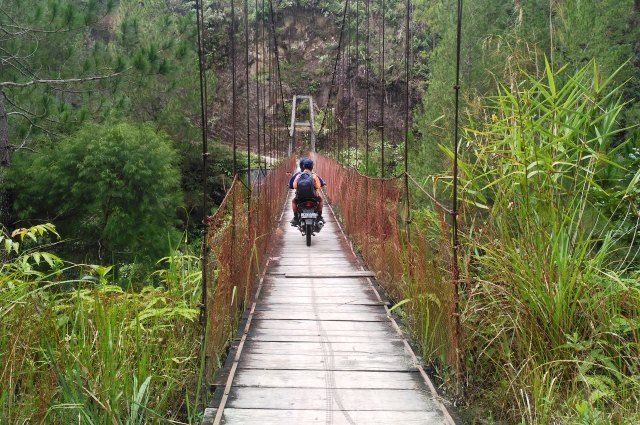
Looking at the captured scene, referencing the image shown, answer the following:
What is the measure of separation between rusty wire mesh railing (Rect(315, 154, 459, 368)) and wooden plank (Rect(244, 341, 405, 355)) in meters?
0.12

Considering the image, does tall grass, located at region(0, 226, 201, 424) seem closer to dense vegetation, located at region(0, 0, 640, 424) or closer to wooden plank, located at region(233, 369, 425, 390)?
dense vegetation, located at region(0, 0, 640, 424)

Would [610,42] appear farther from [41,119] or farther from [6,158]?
[6,158]

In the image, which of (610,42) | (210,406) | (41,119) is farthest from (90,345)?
(610,42)

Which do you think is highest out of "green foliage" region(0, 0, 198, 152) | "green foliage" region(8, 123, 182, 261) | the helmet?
"green foliage" region(0, 0, 198, 152)

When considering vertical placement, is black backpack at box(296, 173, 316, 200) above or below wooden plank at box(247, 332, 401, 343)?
above

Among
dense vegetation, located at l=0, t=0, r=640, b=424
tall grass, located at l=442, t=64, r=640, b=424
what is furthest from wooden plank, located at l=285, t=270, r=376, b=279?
tall grass, located at l=442, t=64, r=640, b=424

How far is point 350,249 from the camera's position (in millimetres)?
5344

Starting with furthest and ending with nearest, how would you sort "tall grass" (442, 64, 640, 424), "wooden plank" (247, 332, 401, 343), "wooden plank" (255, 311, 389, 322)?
"wooden plank" (255, 311, 389, 322) < "wooden plank" (247, 332, 401, 343) < "tall grass" (442, 64, 640, 424)

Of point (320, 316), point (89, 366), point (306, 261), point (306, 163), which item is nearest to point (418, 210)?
point (306, 261)

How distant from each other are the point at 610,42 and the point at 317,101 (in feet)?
70.1

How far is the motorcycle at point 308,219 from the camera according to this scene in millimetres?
5777

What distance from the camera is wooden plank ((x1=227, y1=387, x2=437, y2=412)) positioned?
1.96 metres

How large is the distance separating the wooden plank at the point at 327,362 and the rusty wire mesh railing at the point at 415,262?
0.14 meters

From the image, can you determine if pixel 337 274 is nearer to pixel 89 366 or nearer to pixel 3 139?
pixel 89 366
